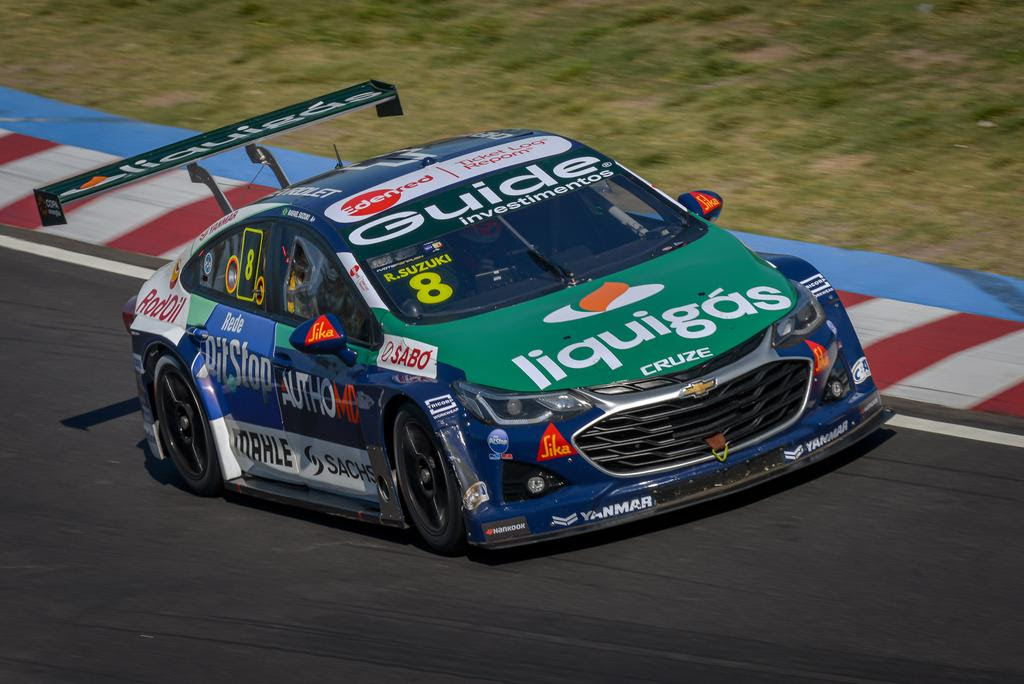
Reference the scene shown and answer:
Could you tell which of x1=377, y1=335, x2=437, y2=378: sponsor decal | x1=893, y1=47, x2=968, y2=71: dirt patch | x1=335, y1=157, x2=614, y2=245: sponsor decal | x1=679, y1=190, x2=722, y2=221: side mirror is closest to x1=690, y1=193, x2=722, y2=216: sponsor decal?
x1=679, y1=190, x2=722, y2=221: side mirror

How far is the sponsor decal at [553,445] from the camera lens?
6379 mm

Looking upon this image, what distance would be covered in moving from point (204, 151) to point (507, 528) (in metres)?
2.88

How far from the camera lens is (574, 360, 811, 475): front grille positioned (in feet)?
21.1

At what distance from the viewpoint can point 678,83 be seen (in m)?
14.1

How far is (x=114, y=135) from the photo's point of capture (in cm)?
1427

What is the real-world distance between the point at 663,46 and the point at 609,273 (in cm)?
796

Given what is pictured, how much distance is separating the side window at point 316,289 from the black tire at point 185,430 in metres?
0.87

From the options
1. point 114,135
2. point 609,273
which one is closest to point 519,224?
point 609,273

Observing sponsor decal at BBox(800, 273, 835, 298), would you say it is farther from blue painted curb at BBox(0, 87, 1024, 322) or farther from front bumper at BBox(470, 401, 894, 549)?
blue painted curb at BBox(0, 87, 1024, 322)

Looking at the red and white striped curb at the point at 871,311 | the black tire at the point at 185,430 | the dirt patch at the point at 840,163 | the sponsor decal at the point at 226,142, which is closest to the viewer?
the sponsor decal at the point at 226,142

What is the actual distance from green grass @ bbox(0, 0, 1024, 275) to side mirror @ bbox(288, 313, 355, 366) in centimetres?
486

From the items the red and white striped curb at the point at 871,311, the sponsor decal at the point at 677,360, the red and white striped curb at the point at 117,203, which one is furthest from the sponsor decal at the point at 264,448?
the red and white striped curb at the point at 117,203

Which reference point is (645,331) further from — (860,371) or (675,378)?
(860,371)

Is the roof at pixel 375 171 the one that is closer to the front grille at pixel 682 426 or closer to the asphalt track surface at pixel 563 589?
the asphalt track surface at pixel 563 589
